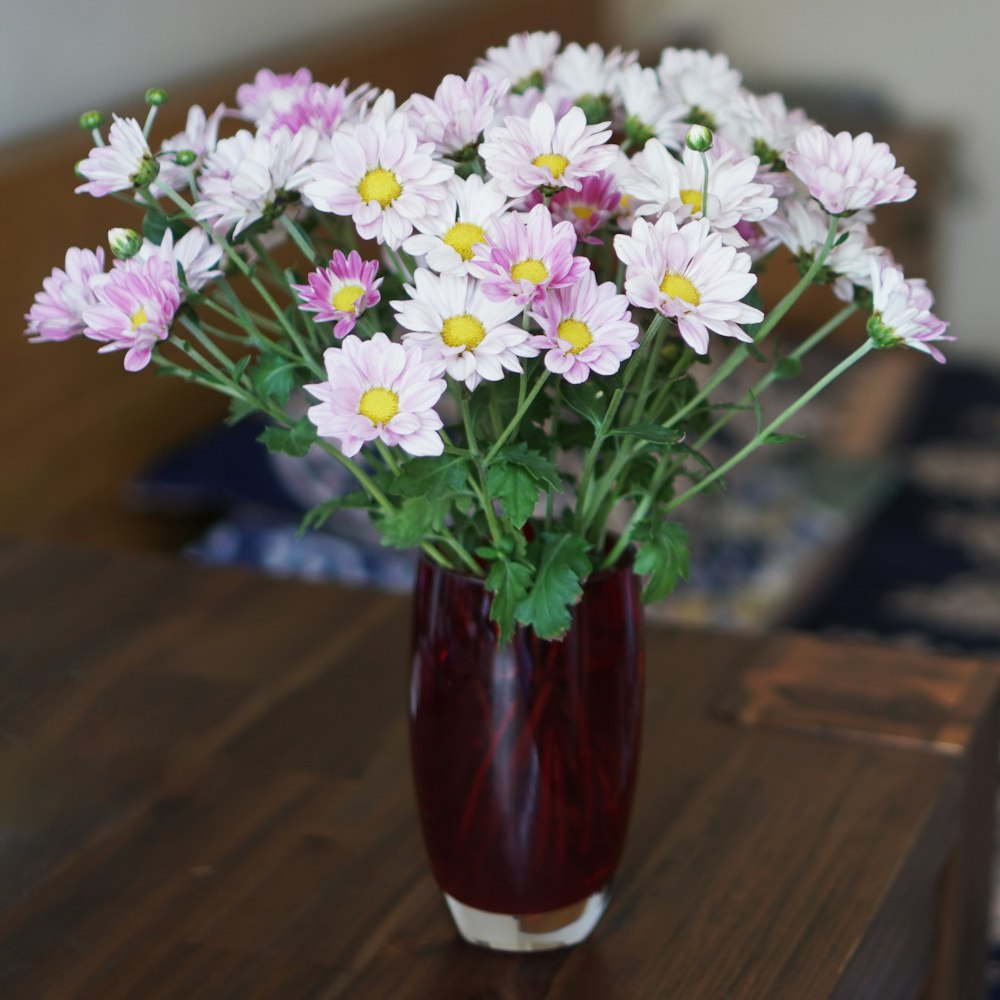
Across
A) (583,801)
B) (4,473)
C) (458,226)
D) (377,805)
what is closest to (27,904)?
(377,805)

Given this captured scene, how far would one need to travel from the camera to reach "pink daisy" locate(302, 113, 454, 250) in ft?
1.73

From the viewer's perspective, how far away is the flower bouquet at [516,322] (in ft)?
1.68

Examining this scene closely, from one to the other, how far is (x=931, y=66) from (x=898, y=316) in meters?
2.81

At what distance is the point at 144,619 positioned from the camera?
100 centimetres

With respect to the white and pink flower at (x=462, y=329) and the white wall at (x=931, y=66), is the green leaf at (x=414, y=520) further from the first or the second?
the white wall at (x=931, y=66)

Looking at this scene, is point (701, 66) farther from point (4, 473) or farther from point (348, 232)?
point (4, 473)

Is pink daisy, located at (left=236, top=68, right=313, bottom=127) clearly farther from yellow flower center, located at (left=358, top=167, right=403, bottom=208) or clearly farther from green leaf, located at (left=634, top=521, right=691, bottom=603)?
green leaf, located at (left=634, top=521, right=691, bottom=603)

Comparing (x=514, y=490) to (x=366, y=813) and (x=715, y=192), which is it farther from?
(x=366, y=813)

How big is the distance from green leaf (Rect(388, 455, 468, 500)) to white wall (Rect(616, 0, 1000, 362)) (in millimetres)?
2708

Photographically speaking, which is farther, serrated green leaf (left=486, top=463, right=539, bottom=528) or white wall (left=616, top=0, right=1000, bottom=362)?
white wall (left=616, top=0, right=1000, bottom=362)

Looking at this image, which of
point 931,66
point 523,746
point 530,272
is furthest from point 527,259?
point 931,66

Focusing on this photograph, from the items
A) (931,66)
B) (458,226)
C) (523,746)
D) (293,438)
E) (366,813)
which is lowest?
(931,66)

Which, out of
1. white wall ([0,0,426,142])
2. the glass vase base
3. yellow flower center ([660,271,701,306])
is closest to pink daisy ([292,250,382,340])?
yellow flower center ([660,271,701,306])

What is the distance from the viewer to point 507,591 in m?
0.58
